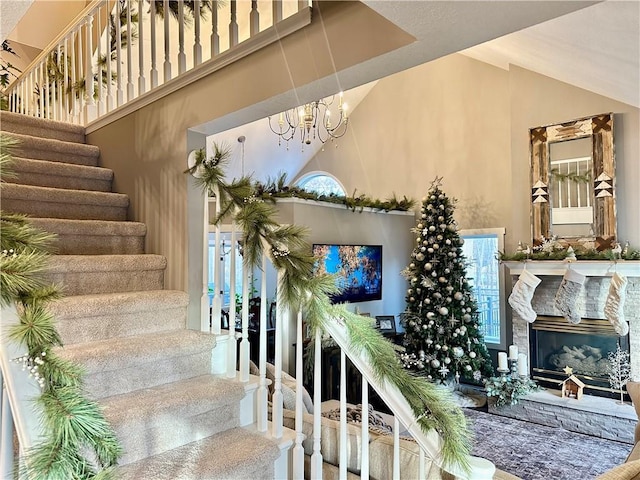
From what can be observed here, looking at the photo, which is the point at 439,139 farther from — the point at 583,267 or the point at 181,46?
the point at 181,46

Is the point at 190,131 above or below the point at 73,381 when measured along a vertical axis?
above

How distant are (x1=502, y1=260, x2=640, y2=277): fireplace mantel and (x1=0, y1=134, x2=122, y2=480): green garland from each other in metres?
4.52

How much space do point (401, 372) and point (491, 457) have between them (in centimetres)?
278

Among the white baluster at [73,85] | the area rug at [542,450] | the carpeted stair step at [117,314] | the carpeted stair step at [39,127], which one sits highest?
the white baluster at [73,85]

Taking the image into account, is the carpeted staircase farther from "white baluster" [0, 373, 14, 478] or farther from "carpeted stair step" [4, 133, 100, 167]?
"white baluster" [0, 373, 14, 478]

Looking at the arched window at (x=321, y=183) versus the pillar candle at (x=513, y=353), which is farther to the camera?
the arched window at (x=321, y=183)

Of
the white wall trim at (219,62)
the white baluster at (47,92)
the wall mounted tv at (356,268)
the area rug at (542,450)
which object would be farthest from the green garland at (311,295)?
the wall mounted tv at (356,268)

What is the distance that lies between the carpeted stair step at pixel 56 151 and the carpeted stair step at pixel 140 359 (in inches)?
64.2

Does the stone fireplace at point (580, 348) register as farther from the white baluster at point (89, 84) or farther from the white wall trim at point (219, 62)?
the white baluster at point (89, 84)

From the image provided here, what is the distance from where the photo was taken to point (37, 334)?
3.59ft

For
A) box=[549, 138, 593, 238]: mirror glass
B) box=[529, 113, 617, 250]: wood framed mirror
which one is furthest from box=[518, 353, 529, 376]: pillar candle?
box=[549, 138, 593, 238]: mirror glass

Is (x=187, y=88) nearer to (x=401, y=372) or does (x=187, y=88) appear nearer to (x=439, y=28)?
(x=439, y=28)

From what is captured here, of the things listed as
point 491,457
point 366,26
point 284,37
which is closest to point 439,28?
point 366,26

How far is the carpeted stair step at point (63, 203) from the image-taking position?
8.13ft
